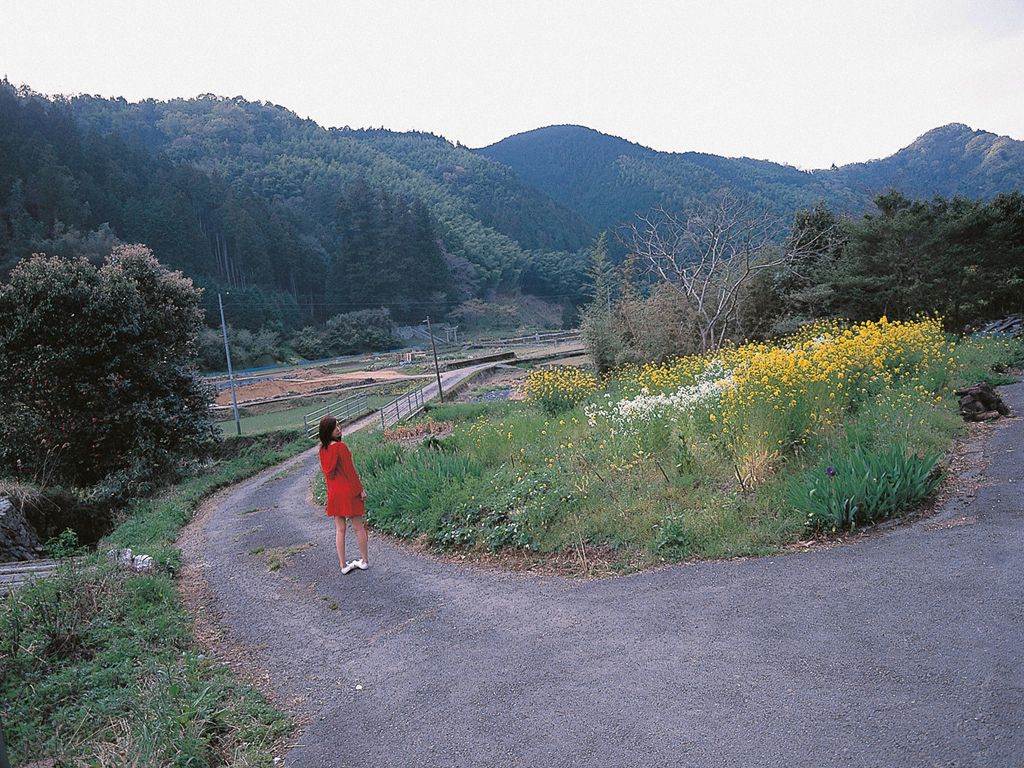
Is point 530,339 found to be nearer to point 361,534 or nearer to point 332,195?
point 332,195

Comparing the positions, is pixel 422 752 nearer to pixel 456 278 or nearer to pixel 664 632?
pixel 664 632

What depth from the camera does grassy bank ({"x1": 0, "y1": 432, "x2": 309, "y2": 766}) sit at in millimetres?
3465

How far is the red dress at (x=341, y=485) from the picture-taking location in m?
6.31

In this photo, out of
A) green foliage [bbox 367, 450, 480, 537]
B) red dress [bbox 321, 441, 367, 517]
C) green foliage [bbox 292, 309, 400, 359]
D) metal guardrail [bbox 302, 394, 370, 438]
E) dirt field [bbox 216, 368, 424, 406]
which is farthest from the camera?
green foliage [bbox 292, 309, 400, 359]

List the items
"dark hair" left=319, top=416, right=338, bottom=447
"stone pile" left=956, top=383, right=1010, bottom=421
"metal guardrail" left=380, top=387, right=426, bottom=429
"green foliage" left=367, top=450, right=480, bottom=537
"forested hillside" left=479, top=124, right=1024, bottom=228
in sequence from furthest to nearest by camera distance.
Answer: "forested hillside" left=479, top=124, right=1024, bottom=228 < "metal guardrail" left=380, top=387, right=426, bottom=429 < "stone pile" left=956, top=383, right=1010, bottom=421 < "green foliage" left=367, top=450, right=480, bottom=537 < "dark hair" left=319, top=416, right=338, bottom=447

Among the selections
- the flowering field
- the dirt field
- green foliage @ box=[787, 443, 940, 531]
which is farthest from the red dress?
the dirt field

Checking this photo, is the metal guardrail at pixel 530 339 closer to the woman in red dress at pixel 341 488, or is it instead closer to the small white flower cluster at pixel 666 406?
the small white flower cluster at pixel 666 406

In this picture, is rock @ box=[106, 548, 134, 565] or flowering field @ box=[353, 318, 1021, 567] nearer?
flowering field @ box=[353, 318, 1021, 567]

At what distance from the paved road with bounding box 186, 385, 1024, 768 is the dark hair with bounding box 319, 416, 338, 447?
4.64ft

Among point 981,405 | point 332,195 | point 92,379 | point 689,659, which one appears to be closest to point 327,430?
point 689,659

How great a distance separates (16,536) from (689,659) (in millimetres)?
12872

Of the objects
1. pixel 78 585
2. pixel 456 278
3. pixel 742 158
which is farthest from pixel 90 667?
pixel 742 158

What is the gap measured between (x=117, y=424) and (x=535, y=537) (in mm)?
15156

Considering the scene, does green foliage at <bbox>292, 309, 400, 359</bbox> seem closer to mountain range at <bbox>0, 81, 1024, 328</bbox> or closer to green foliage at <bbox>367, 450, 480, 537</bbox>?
mountain range at <bbox>0, 81, 1024, 328</bbox>
